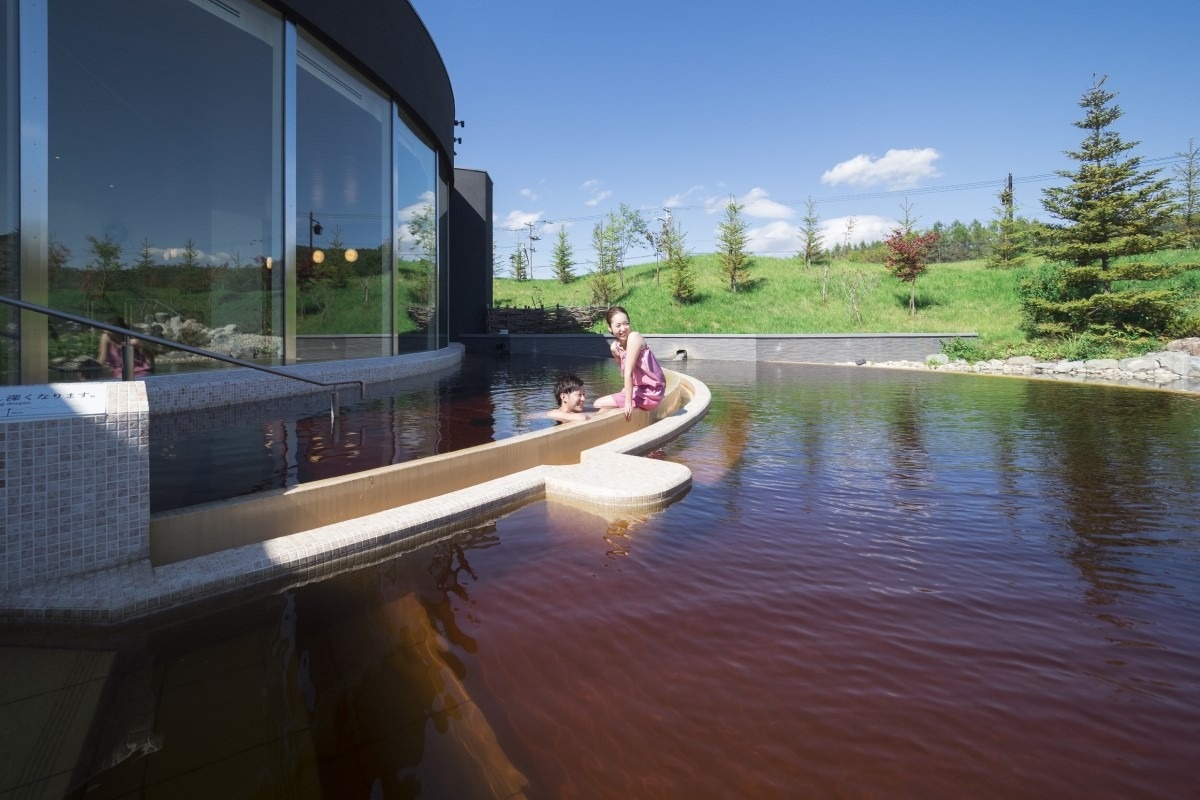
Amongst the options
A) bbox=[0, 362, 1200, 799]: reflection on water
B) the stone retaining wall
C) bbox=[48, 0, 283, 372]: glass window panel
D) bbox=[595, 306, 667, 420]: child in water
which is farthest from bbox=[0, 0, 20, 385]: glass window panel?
the stone retaining wall

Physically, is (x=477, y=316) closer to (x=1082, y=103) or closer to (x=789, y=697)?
(x=1082, y=103)

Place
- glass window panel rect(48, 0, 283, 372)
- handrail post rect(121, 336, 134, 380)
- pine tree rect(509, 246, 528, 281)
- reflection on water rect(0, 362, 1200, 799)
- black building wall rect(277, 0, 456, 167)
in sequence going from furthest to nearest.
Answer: pine tree rect(509, 246, 528, 281) → black building wall rect(277, 0, 456, 167) → glass window panel rect(48, 0, 283, 372) → handrail post rect(121, 336, 134, 380) → reflection on water rect(0, 362, 1200, 799)

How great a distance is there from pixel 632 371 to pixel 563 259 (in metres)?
33.0

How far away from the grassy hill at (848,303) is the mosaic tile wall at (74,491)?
64.3 ft

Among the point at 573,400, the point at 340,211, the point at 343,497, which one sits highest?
the point at 340,211

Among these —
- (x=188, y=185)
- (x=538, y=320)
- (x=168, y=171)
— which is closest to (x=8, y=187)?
(x=168, y=171)

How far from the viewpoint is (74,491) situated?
262 centimetres

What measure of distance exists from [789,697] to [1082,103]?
885 inches

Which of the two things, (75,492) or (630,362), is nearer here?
(75,492)

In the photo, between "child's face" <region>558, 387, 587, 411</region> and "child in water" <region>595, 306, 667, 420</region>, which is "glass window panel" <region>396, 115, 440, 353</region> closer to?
"child's face" <region>558, 387, 587, 411</region>

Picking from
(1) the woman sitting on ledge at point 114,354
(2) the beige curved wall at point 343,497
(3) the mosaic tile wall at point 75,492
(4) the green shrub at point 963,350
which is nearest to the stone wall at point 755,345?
(4) the green shrub at point 963,350

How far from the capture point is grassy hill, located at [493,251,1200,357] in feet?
71.2

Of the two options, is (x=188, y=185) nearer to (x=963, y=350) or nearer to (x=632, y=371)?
(x=632, y=371)

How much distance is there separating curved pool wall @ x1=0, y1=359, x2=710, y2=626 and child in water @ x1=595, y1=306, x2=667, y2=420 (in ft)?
3.41
